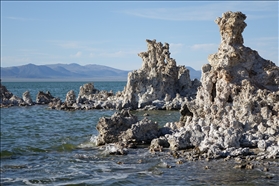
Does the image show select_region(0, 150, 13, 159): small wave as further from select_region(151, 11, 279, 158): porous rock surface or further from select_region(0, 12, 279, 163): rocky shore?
select_region(151, 11, 279, 158): porous rock surface

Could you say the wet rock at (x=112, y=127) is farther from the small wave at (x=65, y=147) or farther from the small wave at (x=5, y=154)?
the small wave at (x=5, y=154)

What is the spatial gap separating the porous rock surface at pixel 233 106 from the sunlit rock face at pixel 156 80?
20.4m

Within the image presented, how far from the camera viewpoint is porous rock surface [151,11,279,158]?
2097cm

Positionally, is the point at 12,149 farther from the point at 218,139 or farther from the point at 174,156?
the point at 218,139

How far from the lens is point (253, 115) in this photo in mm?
22484

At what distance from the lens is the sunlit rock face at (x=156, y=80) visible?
48625 millimetres

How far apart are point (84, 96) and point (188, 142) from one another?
33.8 meters

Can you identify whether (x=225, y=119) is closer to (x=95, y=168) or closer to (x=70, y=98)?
(x=95, y=168)

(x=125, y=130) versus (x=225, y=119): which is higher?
(x=225, y=119)

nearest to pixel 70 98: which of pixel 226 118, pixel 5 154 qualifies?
pixel 5 154

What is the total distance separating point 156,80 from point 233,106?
26214mm

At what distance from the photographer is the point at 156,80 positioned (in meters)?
A: 49.6

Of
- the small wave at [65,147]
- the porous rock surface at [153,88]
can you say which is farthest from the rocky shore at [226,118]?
the porous rock surface at [153,88]

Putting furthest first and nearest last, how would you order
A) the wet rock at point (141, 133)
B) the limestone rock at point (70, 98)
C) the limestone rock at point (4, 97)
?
the limestone rock at point (4, 97), the limestone rock at point (70, 98), the wet rock at point (141, 133)
